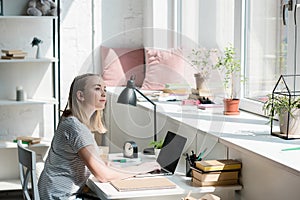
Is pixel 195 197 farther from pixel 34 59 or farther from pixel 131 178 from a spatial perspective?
pixel 34 59

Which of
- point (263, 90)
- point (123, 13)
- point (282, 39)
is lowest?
point (263, 90)

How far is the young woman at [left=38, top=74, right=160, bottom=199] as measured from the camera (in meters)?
2.69

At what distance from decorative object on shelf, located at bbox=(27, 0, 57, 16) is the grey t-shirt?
81.8 inches

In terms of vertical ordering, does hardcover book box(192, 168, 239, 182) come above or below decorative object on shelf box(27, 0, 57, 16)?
below

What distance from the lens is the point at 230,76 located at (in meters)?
3.78

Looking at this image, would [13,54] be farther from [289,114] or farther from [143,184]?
[289,114]

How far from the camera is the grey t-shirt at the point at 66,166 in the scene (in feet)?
8.91

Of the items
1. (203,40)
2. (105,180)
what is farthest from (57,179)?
(203,40)

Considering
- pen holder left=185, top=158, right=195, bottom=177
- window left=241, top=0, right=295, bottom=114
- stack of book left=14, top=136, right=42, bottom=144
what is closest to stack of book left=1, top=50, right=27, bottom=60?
stack of book left=14, top=136, right=42, bottom=144

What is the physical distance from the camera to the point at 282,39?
3264 millimetres

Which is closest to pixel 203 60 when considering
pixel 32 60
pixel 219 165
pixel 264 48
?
pixel 264 48

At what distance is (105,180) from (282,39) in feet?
4.25

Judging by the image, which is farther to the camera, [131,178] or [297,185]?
[131,178]

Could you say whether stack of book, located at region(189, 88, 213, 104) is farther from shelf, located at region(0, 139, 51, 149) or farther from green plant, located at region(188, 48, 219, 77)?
shelf, located at region(0, 139, 51, 149)
